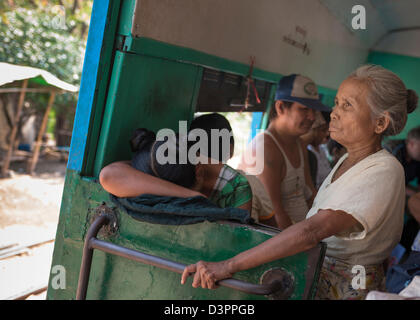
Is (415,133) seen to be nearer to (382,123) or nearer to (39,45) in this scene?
(382,123)

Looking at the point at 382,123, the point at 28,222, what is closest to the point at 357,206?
the point at 382,123

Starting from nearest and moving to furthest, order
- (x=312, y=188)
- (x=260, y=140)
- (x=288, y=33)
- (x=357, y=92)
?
(x=357, y=92)
(x=260, y=140)
(x=312, y=188)
(x=288, y=33)

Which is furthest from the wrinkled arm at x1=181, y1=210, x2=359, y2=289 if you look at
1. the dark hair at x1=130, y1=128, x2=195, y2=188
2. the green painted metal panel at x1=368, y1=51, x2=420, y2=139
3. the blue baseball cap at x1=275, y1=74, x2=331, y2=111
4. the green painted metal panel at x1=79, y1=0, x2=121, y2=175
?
the green painted metal panel at x1=368, y1=51, x2=420, y2=139

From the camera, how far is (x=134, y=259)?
166 centimetres

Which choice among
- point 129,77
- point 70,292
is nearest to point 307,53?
point 129,77

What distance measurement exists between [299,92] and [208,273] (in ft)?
5.13

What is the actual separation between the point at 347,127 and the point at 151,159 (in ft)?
2.84

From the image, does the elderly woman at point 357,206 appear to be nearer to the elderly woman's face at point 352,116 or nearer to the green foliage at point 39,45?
the elderly woman's face at point 352,116

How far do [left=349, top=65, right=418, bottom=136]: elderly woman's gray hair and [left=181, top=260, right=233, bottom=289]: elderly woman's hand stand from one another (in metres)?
0.85

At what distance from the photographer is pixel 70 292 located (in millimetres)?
2084

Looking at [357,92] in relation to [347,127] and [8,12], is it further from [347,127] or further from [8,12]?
[8,12]

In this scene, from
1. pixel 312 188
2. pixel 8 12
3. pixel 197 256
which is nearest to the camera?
pixel 197 256
